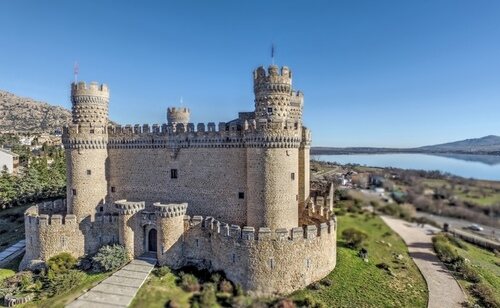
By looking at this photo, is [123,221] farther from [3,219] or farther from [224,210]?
[3,219]

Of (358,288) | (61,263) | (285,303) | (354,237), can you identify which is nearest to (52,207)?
(61,263)

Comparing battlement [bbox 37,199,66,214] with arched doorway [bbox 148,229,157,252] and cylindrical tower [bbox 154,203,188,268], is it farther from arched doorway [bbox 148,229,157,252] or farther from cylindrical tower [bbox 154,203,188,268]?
cylindrical tower [bbox 154,203,188,268]

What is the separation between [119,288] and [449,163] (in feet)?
68.3

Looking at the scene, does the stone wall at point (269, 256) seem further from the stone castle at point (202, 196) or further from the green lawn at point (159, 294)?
the green lawn at point (159, 294)

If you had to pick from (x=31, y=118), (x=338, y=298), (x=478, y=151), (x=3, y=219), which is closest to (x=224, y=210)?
(x=338, y=298)

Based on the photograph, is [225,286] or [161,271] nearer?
[225,286]

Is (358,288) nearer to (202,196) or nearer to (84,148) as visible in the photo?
(202,196)

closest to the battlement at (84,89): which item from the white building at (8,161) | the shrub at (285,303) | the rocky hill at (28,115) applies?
the shrub at (285,303)

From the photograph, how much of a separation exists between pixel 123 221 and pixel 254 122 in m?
12.6

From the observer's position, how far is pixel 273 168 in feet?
80.0

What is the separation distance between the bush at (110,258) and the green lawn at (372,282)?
13.0 metres

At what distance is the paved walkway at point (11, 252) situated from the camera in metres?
29.5

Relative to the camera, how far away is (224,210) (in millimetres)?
27172

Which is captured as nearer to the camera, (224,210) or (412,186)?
(412,186)
